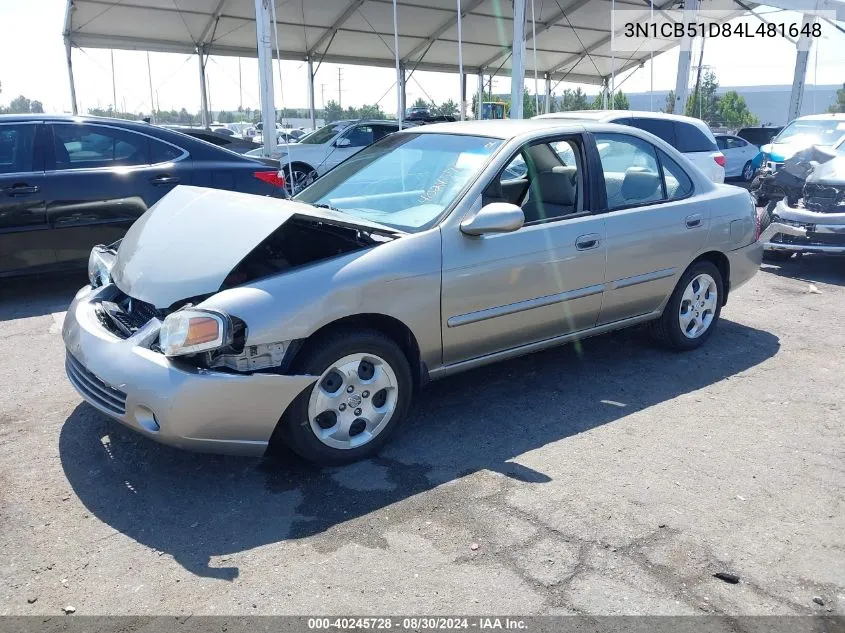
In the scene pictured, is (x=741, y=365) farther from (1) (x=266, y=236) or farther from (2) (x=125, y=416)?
(2) (x=125, y=416)

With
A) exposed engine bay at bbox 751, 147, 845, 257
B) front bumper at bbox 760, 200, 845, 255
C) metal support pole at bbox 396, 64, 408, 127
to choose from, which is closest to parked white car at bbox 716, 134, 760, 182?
metal support pole at bbox 396, 64, 408, 127

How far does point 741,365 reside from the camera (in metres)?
5.06

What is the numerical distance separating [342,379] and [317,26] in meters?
18.6

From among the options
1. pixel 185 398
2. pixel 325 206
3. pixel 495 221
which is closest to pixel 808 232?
pixel 495 221

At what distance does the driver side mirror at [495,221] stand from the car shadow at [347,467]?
3.65ft

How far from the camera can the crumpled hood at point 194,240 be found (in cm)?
337

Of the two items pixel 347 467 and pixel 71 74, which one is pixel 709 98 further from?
pixel 347 467

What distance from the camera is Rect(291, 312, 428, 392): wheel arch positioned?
11.2ft

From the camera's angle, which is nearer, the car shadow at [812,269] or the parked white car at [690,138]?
the car shadow at [812,269]

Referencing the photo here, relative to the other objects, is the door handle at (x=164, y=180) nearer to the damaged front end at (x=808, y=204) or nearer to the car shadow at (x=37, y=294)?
the car shadow at (x=37, y=294)

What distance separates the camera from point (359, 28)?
20.3 meters

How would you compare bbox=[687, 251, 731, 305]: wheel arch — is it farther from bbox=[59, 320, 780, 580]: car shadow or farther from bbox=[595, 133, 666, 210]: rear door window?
bbox=[59, 320, 780, 580]: car shadow

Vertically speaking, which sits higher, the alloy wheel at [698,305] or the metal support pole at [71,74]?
the metal support pole at [71,74]

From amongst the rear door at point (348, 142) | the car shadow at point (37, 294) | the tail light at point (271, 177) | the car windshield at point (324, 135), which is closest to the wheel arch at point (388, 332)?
the car shadow at point (37, 294)
